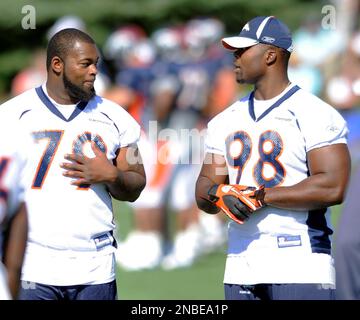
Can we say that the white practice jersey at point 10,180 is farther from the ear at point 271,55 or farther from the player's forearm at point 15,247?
the ear at point 271,55

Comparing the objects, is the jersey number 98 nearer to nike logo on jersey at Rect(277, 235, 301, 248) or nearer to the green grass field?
nike logo on jersey at Rect(277, 235, 301, 248)

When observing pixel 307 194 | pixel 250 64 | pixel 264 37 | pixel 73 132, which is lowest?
pixel 307 194

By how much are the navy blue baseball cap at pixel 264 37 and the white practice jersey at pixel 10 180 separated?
1637 mm

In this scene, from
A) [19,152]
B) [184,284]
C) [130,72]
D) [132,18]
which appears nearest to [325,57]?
[130,72]

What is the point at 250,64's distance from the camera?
5777mm

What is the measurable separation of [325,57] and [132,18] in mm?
10706

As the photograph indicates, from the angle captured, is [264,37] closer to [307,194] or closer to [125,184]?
[307,194]

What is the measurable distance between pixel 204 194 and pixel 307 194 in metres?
0.58

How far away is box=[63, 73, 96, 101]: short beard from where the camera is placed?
5781 mm

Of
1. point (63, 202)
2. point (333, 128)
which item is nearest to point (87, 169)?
point (63, 202)

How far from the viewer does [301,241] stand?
5637 millimetres

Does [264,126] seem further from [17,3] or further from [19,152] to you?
[17,3]

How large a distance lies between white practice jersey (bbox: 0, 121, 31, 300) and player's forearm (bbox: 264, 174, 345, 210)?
5.03ft

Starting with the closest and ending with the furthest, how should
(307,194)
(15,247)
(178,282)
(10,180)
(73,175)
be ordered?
(10,180) < (15,247) < (307,194) < (73,175) < (178,282)
